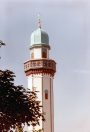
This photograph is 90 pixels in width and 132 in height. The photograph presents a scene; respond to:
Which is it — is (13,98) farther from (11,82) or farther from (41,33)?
(41,33)

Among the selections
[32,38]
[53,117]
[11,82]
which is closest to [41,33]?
[32,38]

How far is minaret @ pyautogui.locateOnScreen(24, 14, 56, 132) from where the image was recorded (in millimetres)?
55812

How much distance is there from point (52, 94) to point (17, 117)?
115 ft

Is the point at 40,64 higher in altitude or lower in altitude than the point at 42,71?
higher

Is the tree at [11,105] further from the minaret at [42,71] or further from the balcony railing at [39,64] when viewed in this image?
the balcony railing at [39,64]

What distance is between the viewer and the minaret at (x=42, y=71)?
55.8 metres

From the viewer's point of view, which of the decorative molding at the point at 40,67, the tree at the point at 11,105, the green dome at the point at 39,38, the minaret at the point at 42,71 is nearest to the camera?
the tree at the point at 11,105

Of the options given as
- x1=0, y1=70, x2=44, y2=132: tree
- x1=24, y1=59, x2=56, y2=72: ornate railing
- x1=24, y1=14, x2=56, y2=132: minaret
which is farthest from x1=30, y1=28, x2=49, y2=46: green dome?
x1=0, y1=70, x2=44, y2=132: tree

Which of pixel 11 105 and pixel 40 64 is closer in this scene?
pixel 11 105

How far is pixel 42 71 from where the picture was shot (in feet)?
189

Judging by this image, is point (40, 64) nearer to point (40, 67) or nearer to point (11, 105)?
point (40, 67)

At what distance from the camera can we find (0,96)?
21719mm

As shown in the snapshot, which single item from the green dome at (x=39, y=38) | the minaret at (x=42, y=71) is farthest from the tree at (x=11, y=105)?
the green dome at (x=39, y=38)

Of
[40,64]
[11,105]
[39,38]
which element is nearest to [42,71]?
[40,64]
